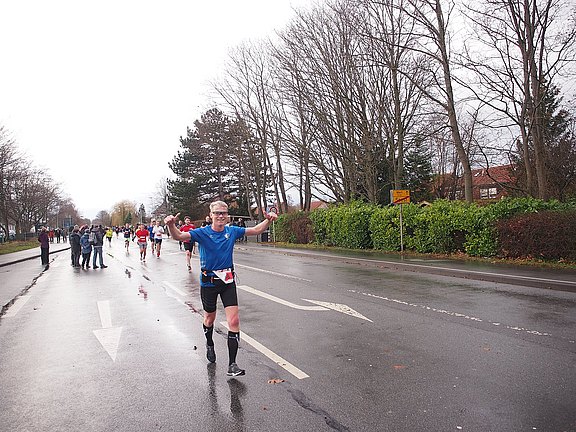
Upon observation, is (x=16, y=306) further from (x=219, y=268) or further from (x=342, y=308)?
(x=219, y=268)

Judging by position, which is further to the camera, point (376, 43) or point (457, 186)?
point (457, 186)

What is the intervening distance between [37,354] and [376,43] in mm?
22779

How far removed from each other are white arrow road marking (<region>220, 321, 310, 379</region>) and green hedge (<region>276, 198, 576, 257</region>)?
1212 centimetres

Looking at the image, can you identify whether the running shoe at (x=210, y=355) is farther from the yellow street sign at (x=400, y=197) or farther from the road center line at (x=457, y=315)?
the yellow street sign at (x=400, y=197)

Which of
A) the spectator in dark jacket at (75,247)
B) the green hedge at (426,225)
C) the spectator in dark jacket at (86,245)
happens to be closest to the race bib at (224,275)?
the green hedge at (426,225)

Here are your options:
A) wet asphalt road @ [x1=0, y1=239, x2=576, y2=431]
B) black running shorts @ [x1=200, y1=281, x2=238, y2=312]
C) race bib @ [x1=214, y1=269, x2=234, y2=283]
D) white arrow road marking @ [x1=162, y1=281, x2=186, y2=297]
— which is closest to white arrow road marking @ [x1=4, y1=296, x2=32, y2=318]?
wet asphalt road @ [x1=0, y1=239, x2=576, y2=431]

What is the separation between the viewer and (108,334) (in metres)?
7.24

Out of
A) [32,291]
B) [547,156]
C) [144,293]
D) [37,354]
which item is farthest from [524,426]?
[547,156]

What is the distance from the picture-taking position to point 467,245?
18.1 meters

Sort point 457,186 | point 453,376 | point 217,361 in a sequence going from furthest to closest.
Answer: point 457,186 → point 217,361 → point 453,376

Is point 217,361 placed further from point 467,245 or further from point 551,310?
point 467,245

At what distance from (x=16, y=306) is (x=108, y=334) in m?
4.32

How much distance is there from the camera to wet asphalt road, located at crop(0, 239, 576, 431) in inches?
158

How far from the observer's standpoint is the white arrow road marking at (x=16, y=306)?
9.24 m
